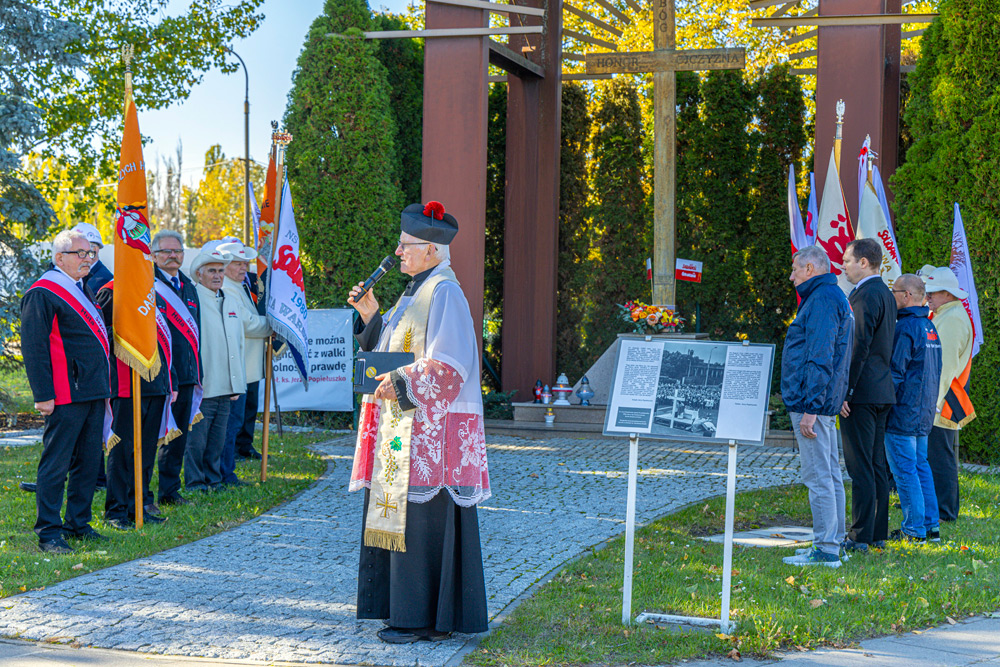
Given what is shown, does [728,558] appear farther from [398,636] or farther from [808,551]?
[808,551]

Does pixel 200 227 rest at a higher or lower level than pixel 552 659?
higher

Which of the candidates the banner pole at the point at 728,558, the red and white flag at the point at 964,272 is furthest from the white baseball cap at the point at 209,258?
the red and white flag at the point at 964,272

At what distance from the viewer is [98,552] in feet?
18.7

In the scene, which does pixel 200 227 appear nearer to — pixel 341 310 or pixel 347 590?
→ pixel 341 310

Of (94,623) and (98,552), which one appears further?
(98,552)

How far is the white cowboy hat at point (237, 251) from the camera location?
7.81m

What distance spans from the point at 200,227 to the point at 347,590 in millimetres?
53379

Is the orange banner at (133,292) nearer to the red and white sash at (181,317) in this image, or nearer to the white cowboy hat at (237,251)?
the red and white sash at (181,317)

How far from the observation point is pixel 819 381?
218 inches

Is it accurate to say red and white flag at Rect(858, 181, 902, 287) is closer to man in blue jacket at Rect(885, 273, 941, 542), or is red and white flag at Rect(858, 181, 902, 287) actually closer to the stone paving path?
the stone paving path

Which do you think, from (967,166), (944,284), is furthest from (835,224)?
(944,284)

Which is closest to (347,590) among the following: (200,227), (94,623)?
(94,623)

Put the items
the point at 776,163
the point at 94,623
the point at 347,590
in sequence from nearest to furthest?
1. the point at 94,623
2. the point at 347,590
3. the point at 776,163

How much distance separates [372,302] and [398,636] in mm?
1538
